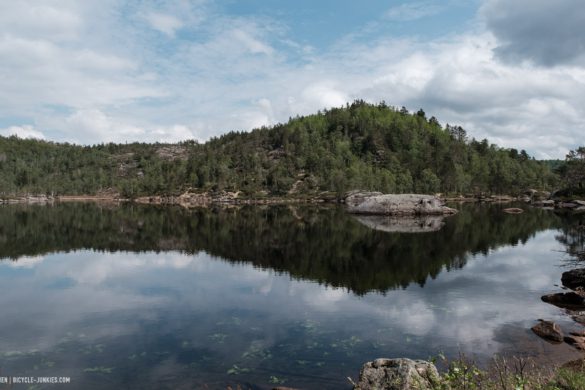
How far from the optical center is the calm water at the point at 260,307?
22.0m

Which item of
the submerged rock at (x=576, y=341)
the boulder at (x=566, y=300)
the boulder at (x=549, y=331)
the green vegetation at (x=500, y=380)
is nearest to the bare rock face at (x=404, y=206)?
the boulder at (x=566, y=300)

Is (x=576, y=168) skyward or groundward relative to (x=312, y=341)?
skyward

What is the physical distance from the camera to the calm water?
22.0m

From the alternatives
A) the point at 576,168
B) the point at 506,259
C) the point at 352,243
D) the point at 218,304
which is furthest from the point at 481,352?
the point at 576,168

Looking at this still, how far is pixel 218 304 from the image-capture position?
33.3m

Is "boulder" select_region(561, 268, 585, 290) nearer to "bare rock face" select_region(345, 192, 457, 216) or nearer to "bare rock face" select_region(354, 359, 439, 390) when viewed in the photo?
"bare rock face" select_region(354, 359, 439, 390)

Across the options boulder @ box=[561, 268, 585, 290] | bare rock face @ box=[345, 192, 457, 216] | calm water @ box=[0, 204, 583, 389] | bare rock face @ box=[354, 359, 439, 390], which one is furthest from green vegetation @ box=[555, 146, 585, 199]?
bare rock face @ box=[354, 359, 439, 390]

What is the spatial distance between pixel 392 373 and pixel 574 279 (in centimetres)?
3060

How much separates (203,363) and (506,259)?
43475mm

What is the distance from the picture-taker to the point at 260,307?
32.3 meters

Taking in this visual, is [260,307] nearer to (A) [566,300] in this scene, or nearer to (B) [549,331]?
(B) [549,331]

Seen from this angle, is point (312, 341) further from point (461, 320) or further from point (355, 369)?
point (461, 320)

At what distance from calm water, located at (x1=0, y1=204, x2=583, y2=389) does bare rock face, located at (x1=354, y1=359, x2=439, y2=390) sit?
225 centimetres

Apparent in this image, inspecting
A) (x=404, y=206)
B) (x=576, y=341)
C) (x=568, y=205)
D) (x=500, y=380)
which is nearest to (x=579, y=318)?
(x=576, y=341)
